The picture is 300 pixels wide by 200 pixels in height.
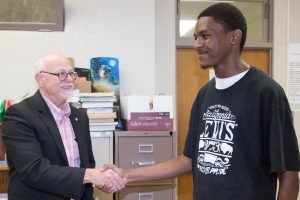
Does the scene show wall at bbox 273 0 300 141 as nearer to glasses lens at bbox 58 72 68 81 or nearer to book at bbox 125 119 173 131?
book at bbox 125 119 173 131

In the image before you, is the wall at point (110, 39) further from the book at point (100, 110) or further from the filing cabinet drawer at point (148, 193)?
the filing cabinet drawer at point (148, 193)

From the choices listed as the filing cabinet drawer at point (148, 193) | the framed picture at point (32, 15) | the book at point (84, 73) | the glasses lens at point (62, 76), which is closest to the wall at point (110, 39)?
the framed picture at point (32, 15)

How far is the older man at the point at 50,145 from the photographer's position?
1.78 metres

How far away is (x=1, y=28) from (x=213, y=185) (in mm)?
2292

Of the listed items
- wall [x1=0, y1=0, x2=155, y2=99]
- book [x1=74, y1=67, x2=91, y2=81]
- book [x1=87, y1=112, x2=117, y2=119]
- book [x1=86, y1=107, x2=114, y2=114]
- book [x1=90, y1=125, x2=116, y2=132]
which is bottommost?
book [x1=90, y1=125, x2=116, y2=132]

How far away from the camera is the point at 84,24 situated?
3.18 m

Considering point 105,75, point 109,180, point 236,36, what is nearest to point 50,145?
point 109,180

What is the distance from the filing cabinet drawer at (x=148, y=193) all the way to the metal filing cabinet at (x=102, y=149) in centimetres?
11

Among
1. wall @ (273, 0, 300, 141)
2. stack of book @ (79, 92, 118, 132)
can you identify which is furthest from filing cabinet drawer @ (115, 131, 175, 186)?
wall @ (273, 0, 300, 141)

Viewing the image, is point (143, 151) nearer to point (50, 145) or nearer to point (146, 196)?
point (146, 196)

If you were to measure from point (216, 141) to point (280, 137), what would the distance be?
0.84 feet

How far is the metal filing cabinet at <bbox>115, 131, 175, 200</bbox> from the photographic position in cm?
266

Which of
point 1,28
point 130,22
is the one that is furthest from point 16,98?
point 130,22

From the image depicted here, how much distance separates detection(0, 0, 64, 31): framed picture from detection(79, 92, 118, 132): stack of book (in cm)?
77
